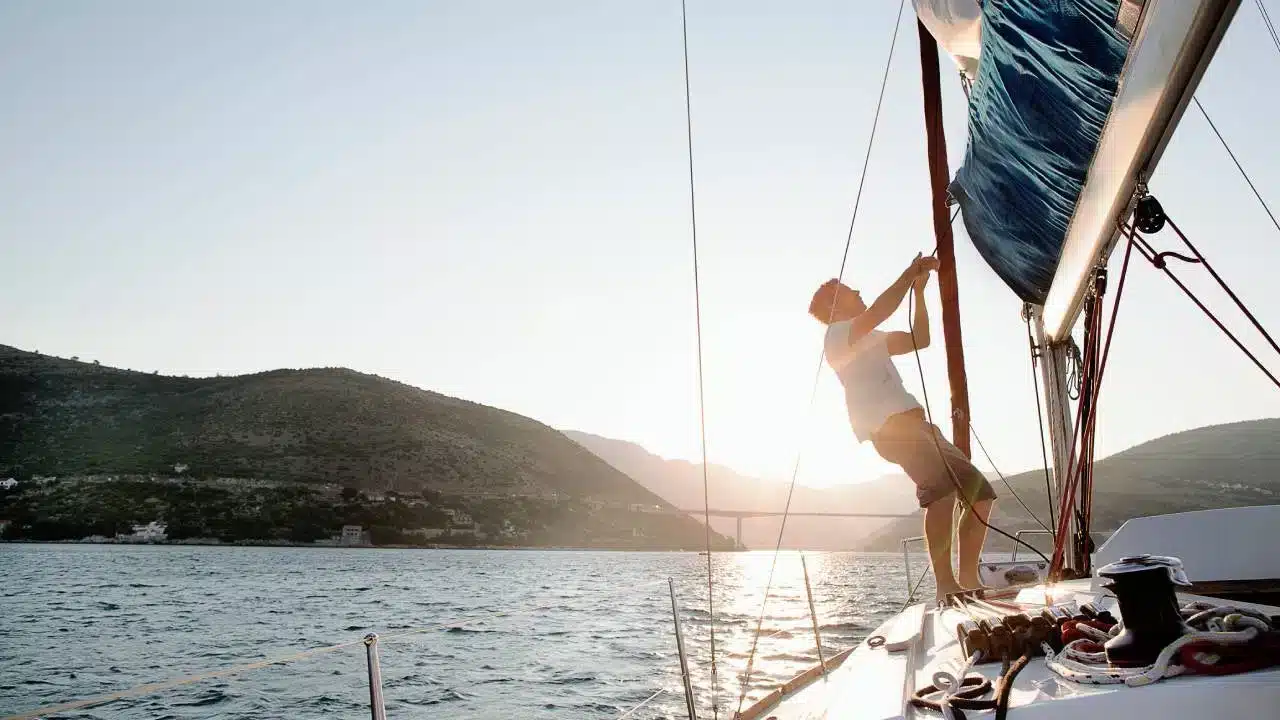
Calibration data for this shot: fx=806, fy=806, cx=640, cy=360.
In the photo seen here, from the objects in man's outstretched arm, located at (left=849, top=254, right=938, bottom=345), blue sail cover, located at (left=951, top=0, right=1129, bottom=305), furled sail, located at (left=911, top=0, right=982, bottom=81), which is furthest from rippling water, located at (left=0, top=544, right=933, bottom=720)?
furled sail, located at (left=911, top=0, right=982, bottom=81)

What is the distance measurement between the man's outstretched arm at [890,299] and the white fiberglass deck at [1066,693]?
114cm

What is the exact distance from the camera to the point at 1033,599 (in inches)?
98.9

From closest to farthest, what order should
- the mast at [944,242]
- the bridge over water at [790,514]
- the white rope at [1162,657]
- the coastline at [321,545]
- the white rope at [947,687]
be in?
the white rope at [1162,657]
the white rope at [947,687]
the mast at [944,242]
the bridge over water at [790,514]
the coastline at [321,545]

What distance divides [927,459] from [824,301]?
2.67ft

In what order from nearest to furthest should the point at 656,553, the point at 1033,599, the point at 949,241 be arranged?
the point at 1033,599
the point at 949,241
the point at 656,553

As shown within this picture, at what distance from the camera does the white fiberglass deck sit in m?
1.10

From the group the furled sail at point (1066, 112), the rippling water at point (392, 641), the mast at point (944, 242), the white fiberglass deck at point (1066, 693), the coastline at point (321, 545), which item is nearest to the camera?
the white fiberglass deck at point (1066, 693)

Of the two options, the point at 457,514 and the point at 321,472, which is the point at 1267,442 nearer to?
the point at 457,514

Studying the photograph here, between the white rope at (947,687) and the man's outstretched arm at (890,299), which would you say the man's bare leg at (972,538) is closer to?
the man's outstretched arm at (890,299)

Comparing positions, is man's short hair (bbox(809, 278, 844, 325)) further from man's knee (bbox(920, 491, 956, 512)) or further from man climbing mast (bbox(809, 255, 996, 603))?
man's knee (bbox(920, 491, 956, 512))

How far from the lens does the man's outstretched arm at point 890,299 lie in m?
3.05

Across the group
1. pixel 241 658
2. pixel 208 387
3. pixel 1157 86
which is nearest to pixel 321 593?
pixel 241 658

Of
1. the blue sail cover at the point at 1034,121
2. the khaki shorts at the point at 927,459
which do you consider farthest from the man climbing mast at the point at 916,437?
the blue sail cover at the point at 1034,121

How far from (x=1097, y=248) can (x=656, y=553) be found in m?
123
